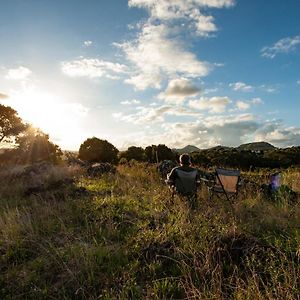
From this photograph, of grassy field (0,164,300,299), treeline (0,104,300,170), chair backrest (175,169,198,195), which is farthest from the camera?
treeline (0,104,300,170)

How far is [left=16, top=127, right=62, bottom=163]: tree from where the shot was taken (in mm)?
22594

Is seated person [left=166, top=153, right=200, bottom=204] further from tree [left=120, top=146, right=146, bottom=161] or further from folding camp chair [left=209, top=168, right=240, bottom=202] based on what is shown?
tree [left=120, top=146, right=146, bottom=161]

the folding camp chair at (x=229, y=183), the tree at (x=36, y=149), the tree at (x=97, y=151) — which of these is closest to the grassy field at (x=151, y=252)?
the folding camp chair at (x=229, y=183)

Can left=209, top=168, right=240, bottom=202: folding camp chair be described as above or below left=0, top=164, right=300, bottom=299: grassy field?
above

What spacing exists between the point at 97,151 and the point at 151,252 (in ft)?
64.9

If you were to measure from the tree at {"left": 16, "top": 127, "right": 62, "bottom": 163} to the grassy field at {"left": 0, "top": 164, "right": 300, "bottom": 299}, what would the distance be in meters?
15.4

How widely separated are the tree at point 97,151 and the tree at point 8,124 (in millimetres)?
5464

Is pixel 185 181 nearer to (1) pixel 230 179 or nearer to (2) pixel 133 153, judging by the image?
(1) pixel 230 179

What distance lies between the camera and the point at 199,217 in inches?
235

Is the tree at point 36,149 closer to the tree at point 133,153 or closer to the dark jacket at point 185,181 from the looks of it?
the tree at point 133,153

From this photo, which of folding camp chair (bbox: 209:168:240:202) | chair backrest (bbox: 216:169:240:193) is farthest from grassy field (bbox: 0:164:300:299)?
chair backrest (bbox: 216:169:240:193)

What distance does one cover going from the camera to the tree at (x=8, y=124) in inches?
1051

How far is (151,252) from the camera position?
191 inches

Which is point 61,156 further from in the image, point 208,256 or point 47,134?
point 208,256
